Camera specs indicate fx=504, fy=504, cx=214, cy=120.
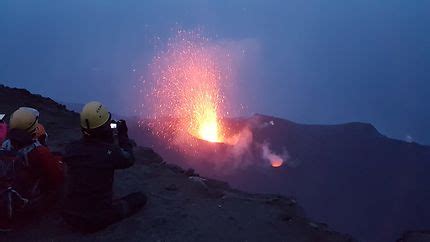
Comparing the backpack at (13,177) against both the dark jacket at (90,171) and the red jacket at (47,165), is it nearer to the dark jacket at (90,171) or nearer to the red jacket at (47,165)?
the red jacket at (47,165)

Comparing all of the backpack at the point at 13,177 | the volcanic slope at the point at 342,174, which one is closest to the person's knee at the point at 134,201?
the backpack at the point at 13,177

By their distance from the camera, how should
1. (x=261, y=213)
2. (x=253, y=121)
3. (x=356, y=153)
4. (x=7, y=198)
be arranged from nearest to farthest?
1. (x=7, y=198)
2. (x=261, y=213)
3. (x=253, y=121)
4. (x=356, y=153)

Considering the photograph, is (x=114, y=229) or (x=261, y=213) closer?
(x=114, y=229)

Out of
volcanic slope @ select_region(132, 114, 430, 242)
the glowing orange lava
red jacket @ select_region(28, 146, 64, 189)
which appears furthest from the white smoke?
red jacket @ select_region(28, 146, 64, 189)

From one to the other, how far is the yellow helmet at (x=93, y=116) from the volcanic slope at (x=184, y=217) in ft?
6.02

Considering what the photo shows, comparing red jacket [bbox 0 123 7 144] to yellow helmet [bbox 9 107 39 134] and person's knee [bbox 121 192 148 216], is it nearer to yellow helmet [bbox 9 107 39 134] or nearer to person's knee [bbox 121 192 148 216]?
yellow helmet [bbox 9 107 39 134]

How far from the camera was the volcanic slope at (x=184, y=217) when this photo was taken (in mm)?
8195

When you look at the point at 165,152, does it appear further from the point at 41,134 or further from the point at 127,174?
the point at 41,134

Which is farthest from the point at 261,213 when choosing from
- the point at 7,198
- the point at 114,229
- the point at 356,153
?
the point at 356,153

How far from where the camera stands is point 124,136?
323 inches

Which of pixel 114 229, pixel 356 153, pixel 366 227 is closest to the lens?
pixel 114 229

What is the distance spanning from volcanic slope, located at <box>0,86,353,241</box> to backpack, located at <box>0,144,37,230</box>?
789 mm

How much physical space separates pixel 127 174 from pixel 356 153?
73.5 metres

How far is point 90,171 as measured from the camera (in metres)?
7.29
